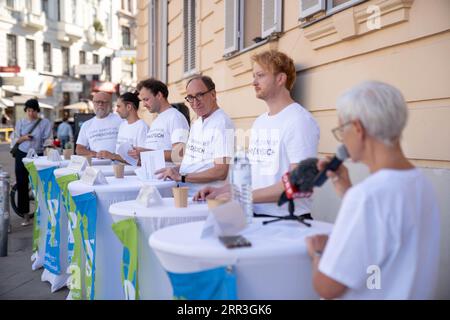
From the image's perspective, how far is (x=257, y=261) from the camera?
1.68 m

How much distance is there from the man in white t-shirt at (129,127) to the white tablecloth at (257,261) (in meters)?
3.04

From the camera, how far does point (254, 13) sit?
5.57m

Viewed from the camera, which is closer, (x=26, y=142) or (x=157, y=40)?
(x=26, y=142)

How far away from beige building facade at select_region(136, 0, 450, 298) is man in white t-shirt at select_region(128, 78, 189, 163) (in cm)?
106

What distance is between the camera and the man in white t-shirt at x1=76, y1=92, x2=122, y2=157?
540 cm

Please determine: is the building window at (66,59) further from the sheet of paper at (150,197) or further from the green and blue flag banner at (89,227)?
the sheet of paper at (150,197)

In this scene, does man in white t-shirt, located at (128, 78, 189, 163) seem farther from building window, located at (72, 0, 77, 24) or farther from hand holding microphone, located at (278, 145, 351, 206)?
building window, located at (72, 0, 77, 24)

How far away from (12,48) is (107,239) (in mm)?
27514

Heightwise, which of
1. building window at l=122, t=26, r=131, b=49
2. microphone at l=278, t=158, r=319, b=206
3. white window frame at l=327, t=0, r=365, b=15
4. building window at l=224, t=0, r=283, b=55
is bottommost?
microphone at l=278, t=158, r=319, b=206

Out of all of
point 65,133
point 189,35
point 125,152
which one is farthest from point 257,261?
point 65,133

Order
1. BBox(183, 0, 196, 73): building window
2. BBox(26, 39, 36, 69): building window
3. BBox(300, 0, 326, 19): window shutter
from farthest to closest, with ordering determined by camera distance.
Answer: BBox(26, 39, 36, 69): building window → BBox(183, 0, 196, 73): building window → BBox(300, 0, 326, 19): window shutter

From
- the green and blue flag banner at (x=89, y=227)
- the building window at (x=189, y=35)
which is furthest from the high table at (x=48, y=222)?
the building window at (x=189, y=35)

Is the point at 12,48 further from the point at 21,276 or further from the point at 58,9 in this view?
the point at 21,276

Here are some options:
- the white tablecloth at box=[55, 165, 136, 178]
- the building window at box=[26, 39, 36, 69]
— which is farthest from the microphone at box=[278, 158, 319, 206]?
the building window at box=[26, 39, 36, 69]
